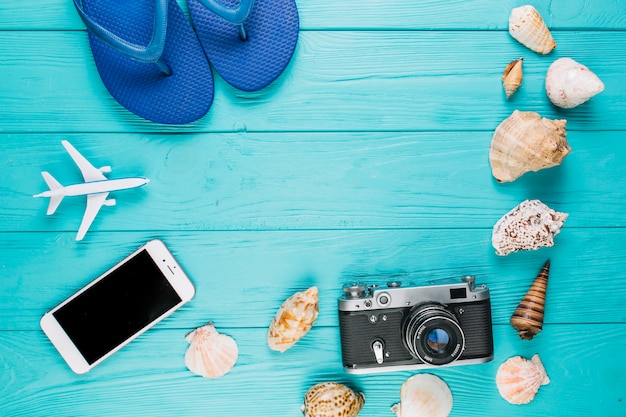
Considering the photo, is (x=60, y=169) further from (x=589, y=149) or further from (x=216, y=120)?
(x=589, y=149)

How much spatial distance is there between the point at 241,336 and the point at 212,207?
0.17 metres

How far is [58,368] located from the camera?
0.73 meters

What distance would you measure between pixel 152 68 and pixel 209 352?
0.37m

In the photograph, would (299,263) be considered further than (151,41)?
Yes

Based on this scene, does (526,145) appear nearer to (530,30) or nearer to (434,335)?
(530,30)

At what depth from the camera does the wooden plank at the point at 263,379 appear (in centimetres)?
73

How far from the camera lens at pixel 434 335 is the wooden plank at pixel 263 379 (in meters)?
0.11

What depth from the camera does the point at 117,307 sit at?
71 centimetres

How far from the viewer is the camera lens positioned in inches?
24.7

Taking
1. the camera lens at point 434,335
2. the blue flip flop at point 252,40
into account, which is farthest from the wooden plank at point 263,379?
the blue flip flop at point 252,40

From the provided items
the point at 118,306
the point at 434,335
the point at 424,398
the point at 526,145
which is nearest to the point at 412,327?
the point at 434,335

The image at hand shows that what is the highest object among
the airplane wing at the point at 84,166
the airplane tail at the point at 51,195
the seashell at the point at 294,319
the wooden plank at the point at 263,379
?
the airplane wing at the point at 84,166

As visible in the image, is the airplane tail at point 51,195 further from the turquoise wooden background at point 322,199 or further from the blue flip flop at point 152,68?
the blue flip flop at point 152,68

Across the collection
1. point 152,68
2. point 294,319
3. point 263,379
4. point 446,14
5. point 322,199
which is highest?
point 446,14
